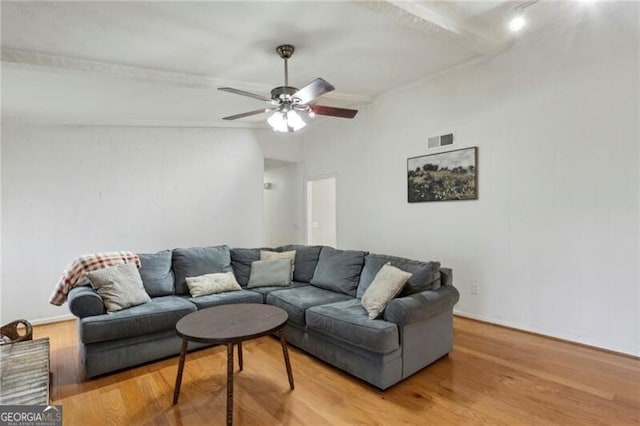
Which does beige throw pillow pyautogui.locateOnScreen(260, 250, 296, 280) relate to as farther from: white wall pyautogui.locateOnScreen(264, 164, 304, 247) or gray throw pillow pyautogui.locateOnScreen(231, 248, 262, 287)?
white wall pyautogui.locateOnScreen(264, 164, 304, 247)

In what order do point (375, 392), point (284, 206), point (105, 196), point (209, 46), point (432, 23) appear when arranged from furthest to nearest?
point (284, 206) → point (105, 196) → point (209, 46) → point (432, 23) → point (375, 392)

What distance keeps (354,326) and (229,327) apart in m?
0.91

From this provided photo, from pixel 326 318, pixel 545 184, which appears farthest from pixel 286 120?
pixel 545 184

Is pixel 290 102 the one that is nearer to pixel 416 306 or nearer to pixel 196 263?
pixel 416 306

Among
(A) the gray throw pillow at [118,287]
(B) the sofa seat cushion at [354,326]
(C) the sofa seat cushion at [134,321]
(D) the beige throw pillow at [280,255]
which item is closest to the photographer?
(B) the sofa seat cushion at [354,326]

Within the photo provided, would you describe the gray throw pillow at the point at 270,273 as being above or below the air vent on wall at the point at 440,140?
below

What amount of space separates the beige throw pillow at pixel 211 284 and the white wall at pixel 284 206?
2906 mm

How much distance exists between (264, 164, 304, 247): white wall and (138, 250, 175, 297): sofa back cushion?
322 cm

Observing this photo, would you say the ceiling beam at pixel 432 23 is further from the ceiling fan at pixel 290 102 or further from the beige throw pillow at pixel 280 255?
the beige throw pillow at pixel 280 255

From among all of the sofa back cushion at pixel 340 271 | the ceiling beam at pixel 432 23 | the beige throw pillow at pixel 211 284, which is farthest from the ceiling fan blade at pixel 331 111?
the beige throw pillow at pixel 211 284

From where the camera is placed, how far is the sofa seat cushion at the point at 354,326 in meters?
2.35

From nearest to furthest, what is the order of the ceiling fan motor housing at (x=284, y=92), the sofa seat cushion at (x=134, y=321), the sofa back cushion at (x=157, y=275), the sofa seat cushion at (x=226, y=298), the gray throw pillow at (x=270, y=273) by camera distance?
the sofa seat cushion at (x=134, y=321) → the ceiling fan motor housing at (x=284, y=92) → the sofa seat cushion at (x=226, y=298) → the sofa back cushion at (x=157, y=275) → the gray throw pillow at (x=270, y=273)

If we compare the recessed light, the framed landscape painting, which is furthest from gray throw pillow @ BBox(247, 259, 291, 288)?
the recessed light

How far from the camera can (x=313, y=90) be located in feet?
8.52
